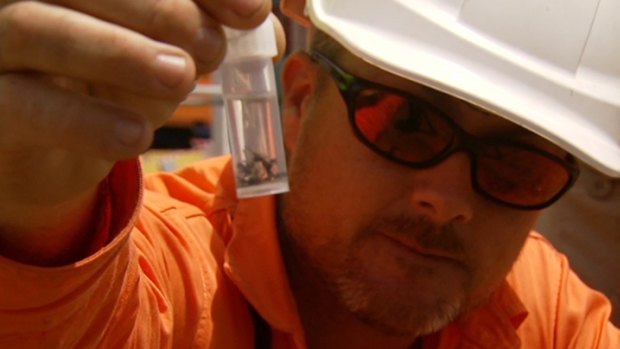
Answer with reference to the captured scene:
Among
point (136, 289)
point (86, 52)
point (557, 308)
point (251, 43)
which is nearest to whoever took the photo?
point (86, 52)

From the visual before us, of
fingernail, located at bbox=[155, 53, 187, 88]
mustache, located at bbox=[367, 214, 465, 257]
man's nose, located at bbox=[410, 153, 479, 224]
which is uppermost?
fingernail, located at bbox=[155, 53, 187, 88]

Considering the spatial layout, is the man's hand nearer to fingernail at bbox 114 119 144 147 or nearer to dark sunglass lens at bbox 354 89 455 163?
fingernail at bbox 114 119 144 147

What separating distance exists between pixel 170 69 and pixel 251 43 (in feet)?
0.44

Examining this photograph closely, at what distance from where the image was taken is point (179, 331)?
78cm

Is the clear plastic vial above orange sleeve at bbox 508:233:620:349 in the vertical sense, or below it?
above

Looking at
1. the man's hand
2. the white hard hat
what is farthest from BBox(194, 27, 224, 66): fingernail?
the white hard hat

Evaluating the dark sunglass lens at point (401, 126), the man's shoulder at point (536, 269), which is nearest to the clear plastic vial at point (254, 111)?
the dark sunglass lens at point (401, 126)

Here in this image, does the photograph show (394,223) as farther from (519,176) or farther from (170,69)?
(170,69)

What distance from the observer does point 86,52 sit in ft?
1.34

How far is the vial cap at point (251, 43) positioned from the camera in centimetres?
53

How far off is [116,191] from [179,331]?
0.85 feet

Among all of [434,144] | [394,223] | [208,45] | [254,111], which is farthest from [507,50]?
[208,45]

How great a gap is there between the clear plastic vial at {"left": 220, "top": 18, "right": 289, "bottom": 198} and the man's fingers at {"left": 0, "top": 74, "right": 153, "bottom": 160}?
138 mm

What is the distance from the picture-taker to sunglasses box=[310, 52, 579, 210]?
0.83 meters
